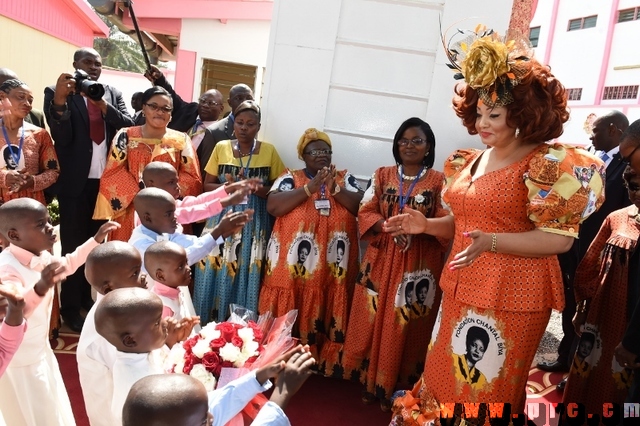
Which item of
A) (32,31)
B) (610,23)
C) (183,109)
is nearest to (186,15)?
(32,31)

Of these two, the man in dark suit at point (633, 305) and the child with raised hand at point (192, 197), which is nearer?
the man in dark suit at point (633, 305)

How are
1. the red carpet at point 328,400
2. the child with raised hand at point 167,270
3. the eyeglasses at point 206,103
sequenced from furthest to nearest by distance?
the eyeglasses at point 206,103 < the red carpet at point 328,400 < the child with raised hand at point 167,270

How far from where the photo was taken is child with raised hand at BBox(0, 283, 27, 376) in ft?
5.68

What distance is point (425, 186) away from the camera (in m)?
3.21

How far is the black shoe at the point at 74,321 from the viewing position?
13.5ft

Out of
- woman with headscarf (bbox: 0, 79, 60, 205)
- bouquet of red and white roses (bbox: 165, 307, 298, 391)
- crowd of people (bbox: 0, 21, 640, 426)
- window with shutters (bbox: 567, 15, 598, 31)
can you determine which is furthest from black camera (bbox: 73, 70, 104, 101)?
window with shutters (bbox: 567, 15, 598, 31)

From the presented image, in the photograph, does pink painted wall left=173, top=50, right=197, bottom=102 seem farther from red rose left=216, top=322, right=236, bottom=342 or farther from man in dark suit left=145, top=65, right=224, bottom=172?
red rose left=216, top=322, right=236, bottom=342

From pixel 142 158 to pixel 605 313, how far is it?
10.2ft

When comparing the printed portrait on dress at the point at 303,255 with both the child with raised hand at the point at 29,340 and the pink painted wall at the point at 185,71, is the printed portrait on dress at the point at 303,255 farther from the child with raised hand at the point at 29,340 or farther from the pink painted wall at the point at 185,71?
the pink painted wall at the point at 185,71

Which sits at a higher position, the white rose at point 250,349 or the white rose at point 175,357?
the white rose at point 250,349

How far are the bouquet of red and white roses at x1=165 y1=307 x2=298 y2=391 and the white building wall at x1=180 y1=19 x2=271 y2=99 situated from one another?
8.74m

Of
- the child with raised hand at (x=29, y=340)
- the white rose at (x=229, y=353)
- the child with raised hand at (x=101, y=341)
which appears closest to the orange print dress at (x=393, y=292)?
the white rose at (x=229, y=353)

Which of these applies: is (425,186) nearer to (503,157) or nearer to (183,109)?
(503,157)

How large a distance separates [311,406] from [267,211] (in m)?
1.34
